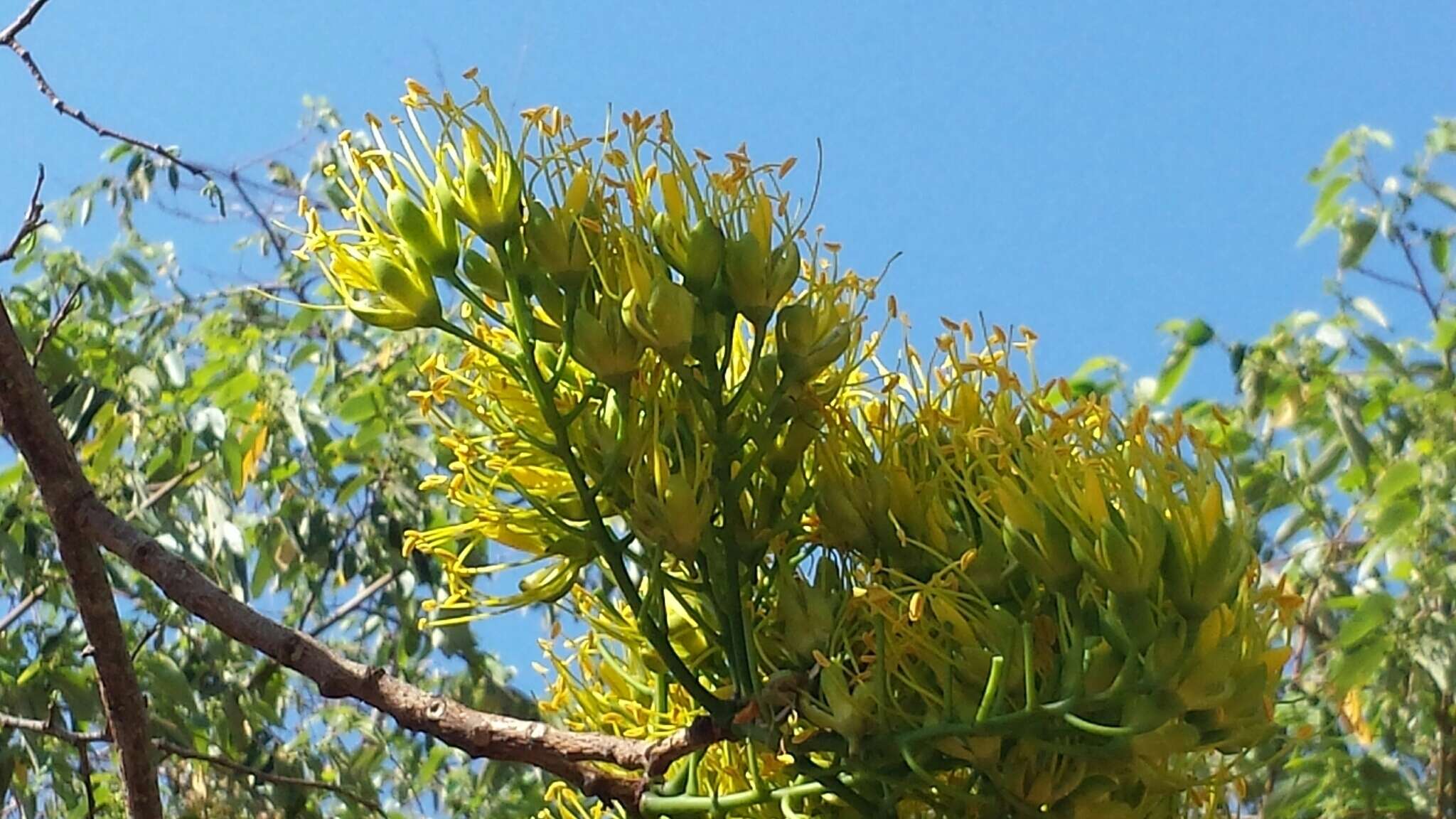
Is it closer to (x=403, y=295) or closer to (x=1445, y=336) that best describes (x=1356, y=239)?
(x=1445, y=336)

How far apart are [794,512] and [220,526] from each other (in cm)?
119

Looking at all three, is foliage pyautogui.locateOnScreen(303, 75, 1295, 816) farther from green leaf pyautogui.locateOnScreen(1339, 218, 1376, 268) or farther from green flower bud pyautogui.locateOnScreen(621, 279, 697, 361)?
green leaf pyautogui.locateOnScreen(1339, 218, 1376, 268)

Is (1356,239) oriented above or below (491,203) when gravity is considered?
above

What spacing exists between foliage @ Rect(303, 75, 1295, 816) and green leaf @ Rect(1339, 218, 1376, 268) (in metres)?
1.26

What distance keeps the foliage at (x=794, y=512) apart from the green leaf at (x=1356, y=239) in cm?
126

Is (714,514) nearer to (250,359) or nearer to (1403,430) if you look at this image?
(1403,430)

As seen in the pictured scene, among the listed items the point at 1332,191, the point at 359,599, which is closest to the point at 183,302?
the point at 359,599

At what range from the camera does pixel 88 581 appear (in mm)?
1056

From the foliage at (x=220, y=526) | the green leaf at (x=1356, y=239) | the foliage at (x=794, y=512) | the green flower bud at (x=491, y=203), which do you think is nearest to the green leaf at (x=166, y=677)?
the foliage at (x=220, y=526)

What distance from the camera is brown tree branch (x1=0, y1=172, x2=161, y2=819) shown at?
102 cm

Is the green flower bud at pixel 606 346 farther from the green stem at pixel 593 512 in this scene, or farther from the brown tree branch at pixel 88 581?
the brown tree branch at pixel 88 581

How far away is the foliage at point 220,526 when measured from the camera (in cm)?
182

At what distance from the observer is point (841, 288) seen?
903 millimetres

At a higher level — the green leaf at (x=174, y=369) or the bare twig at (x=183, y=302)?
the bare twig at (x=183, y=302)
